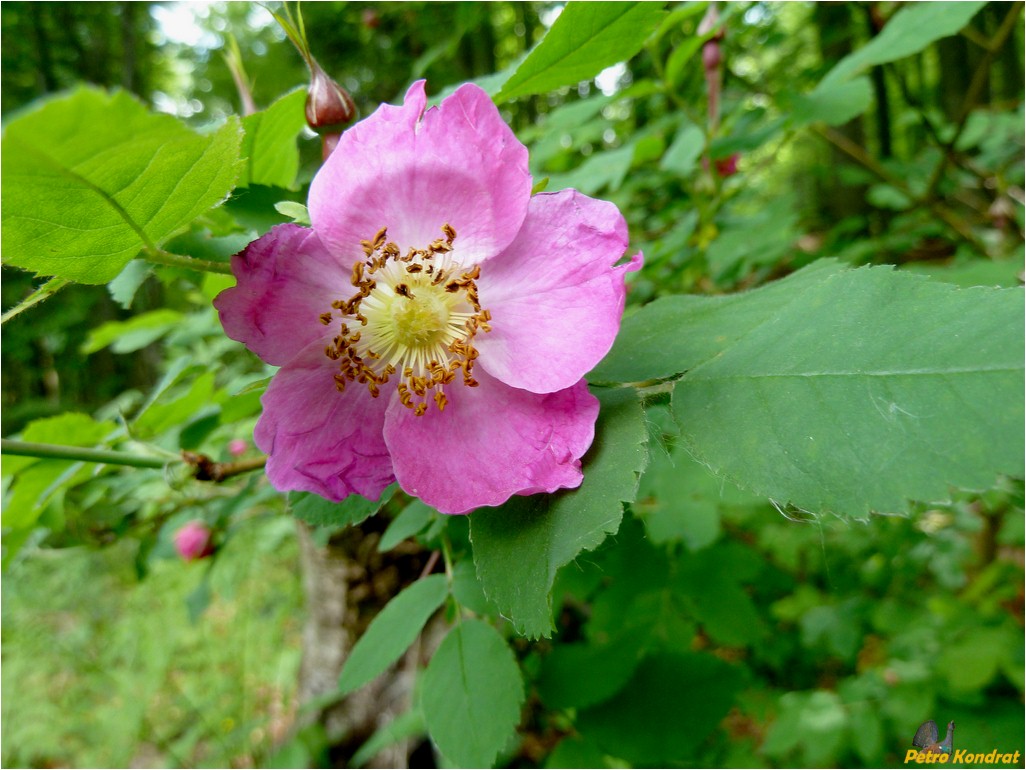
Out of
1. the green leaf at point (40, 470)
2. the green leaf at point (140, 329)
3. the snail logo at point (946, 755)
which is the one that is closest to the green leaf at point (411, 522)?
the green leaf at point (40, 470)

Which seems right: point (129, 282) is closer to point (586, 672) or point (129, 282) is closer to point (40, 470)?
point (40, 470)

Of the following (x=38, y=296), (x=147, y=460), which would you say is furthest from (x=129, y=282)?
(x=147, y=460)

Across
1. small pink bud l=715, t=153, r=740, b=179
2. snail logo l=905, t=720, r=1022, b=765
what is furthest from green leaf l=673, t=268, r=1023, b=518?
small pink bud l=715, t=153, r=740, b=179

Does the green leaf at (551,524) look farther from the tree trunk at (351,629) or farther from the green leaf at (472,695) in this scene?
the tree trunk at (351,629)

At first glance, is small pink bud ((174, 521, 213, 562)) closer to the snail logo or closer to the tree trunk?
the tree trunk

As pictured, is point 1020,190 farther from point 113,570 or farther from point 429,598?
point 113,570
